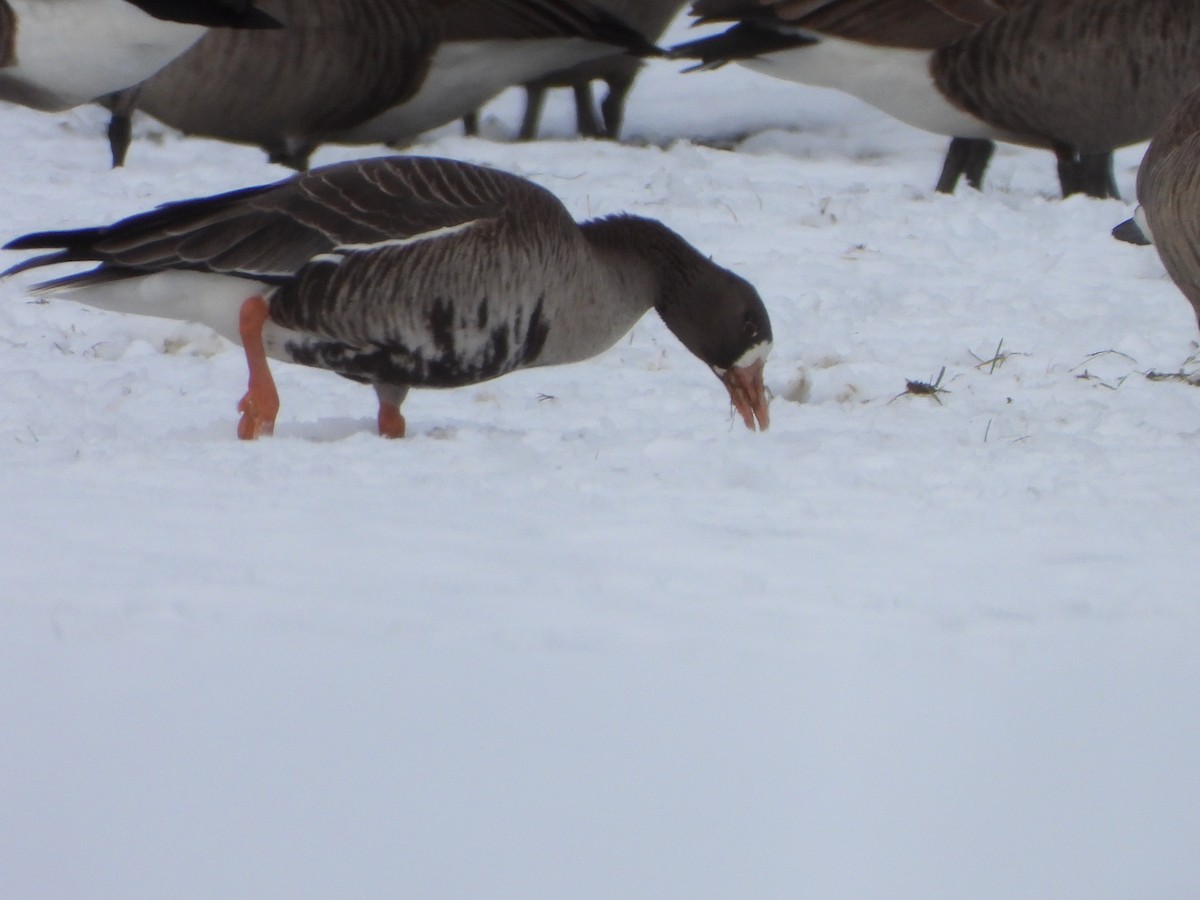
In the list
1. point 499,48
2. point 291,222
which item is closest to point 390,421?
point 291,222

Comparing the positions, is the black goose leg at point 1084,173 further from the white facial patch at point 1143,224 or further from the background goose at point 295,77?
the white facial patch at point 1143,224

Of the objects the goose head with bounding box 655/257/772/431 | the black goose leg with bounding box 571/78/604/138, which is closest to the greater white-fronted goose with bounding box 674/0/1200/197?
the black goose leg with bounding box 571/78/604/138

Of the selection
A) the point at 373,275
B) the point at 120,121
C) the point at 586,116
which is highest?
the point at 373,275

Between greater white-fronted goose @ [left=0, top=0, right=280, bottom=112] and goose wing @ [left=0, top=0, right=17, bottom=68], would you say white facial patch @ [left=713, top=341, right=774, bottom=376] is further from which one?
goose wing @ [left=0, top=0, right=17, bottom=68]

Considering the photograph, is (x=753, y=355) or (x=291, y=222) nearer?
(x=291, y=222)

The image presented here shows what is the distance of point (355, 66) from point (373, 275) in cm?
471

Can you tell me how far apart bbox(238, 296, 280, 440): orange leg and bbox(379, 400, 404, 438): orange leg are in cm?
29

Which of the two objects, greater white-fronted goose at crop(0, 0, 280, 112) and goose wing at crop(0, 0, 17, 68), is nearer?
greater white-fronted goose at crop(0, 0, 280, 112)

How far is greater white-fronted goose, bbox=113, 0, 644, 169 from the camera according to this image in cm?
894

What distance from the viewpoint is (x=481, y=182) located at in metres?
4.86

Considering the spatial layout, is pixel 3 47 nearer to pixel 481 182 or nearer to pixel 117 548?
pixel 481 182

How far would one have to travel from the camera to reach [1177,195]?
16.8 ft

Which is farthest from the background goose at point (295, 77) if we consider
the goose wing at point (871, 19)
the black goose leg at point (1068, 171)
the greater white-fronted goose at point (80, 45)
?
the black goose leg at point (1068, 171)

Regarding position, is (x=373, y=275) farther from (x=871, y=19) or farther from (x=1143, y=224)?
(x=871, y=19)
